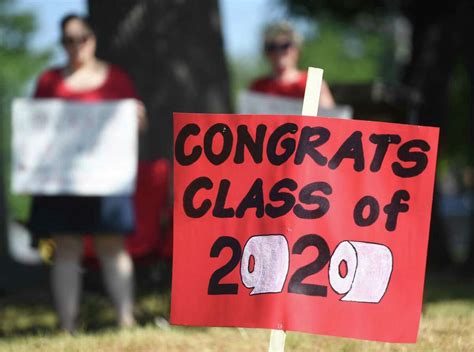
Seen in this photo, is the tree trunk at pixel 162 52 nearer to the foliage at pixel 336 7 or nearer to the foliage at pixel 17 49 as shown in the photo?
the foliage at pixel 336 7

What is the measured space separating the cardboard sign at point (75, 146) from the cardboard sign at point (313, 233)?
5.44 feet

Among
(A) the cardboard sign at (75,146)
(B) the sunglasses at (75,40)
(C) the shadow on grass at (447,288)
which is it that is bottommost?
(C) the shadow on grass at (447,288)

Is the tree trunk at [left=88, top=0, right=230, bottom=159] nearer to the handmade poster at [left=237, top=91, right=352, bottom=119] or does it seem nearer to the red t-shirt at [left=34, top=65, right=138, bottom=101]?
the handmade poster at [left=237, top=91, right=352, bottom=119]

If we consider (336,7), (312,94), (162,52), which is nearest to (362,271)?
(312,94)

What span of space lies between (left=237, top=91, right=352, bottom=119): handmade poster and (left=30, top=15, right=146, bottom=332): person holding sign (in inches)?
24.8

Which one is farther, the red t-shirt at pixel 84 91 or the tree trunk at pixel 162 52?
the tree trunk at pixel 162 52

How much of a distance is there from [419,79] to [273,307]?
8.21 meters

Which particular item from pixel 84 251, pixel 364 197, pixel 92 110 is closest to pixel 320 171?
pixel 364 197

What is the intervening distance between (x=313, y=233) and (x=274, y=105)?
6.83 ft

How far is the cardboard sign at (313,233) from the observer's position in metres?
3.33

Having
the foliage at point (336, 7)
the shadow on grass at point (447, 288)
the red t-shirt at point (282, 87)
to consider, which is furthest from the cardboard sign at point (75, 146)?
the foliage at point (336, 7)

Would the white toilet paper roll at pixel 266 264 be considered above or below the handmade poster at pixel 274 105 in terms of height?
below

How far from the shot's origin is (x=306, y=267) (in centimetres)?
336

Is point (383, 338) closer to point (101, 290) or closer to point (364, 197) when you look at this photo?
point (364, 197)
